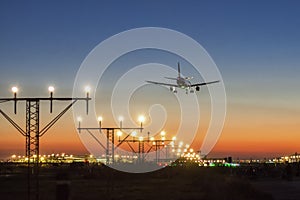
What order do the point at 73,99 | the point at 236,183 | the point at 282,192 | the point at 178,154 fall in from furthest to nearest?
the point at 178,154 → the point at 282,192 → the point at 236,183 → the point at 73,99

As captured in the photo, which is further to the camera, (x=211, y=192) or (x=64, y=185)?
(x=211, y=192)

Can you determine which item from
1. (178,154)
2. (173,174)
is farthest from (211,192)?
(178,154)

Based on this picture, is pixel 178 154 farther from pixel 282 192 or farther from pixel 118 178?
pixel 282 192

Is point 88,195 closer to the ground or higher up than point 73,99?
closer to the ground

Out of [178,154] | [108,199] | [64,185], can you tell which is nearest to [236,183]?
[108,199]

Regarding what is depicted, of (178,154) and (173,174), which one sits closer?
(173,174)

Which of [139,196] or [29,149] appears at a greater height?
[29,149]

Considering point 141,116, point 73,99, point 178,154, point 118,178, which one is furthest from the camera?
point 178,154

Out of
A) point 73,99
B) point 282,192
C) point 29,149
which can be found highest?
point 73,99

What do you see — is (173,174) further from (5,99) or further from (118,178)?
(5,99)
